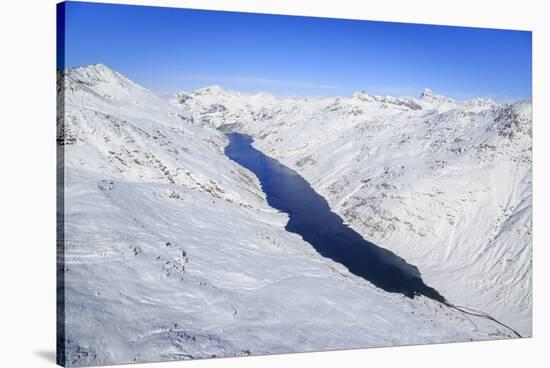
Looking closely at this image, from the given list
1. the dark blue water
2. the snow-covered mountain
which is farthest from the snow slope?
the dark blue water

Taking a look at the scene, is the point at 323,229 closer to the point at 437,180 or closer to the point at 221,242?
the point at 437,180

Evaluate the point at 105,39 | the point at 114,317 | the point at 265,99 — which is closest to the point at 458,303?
the point at 265,99

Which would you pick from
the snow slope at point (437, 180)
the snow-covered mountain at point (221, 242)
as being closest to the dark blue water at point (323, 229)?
the snow slope at point (437, 180)

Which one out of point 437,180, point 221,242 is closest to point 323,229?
point 437,180

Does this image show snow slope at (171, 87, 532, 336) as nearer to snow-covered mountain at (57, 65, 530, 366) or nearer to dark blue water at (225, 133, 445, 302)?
snow-covered mountain at (57, 65, 530, 366)

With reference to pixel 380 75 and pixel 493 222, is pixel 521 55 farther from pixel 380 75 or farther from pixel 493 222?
pixel 493 222
